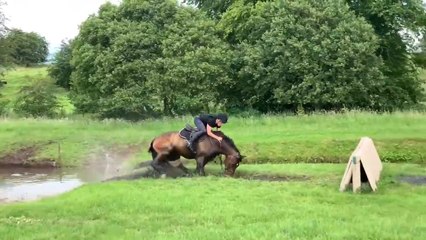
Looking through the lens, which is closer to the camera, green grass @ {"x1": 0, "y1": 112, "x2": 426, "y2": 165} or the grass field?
the grass field

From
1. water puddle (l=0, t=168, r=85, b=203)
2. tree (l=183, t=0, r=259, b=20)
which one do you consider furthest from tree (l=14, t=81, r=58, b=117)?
water puddle (l=0, t=168, r=85, b=203)

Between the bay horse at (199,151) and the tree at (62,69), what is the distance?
161ft

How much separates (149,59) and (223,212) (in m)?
21.6

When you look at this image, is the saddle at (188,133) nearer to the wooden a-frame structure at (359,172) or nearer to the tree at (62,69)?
the wooden a-frame structure at (359,172)

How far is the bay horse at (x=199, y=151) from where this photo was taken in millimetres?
17062

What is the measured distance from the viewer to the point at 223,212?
10.9 metres

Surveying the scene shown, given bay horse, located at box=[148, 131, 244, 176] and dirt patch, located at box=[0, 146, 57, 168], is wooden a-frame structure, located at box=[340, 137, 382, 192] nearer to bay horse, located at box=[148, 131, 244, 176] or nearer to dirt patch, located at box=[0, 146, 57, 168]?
bay horse, located at box=[148, 131, 244, 176]

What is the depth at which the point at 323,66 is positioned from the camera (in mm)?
30781

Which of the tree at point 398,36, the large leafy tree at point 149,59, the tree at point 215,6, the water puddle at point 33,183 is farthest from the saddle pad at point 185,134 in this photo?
the tree at point 215,6

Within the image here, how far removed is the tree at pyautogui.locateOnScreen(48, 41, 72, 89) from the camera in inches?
2576

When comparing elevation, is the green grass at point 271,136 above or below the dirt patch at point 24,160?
above

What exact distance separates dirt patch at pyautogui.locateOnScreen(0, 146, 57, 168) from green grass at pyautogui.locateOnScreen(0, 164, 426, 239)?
27.2 feet

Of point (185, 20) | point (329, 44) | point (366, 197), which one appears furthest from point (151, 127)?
point (366, 197)

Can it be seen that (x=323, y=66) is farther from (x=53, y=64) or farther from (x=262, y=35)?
(x=53, y=64)
